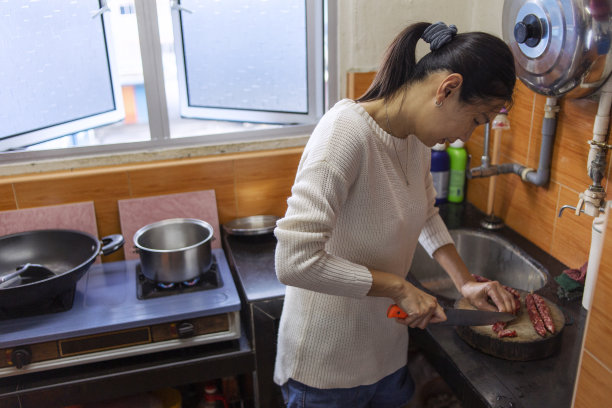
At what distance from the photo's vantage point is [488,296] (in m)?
1.29

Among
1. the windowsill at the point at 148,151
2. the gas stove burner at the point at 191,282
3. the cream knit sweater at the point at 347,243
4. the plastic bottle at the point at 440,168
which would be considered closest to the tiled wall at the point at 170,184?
the windowsill at the point at 148,151

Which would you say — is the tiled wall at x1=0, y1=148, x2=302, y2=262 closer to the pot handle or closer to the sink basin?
the pot handle

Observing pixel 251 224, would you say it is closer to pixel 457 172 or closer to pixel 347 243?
pixel 457 172

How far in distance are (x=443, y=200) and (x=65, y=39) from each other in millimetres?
1411

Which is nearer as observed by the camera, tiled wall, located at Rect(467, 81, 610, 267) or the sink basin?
tiled wall, located at Rect(467, 81, 610, 267)

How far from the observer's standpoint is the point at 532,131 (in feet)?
5.54

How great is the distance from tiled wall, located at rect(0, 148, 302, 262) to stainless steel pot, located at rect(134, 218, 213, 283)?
0.54 feet

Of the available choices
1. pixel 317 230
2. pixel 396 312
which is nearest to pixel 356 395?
pixel 396 312

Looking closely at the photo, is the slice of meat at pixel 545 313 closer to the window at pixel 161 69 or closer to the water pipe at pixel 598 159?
the water pipe at pixel 598 159

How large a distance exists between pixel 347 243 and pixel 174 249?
71 centimetres

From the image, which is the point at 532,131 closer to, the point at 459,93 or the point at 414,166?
the point at 414,166

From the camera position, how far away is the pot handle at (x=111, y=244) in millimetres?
1565

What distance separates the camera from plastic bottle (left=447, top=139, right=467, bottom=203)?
6.56ft

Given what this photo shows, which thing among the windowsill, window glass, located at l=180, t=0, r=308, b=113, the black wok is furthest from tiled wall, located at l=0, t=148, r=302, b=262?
window glass, located at l=180, t=0, r=308, b=113
